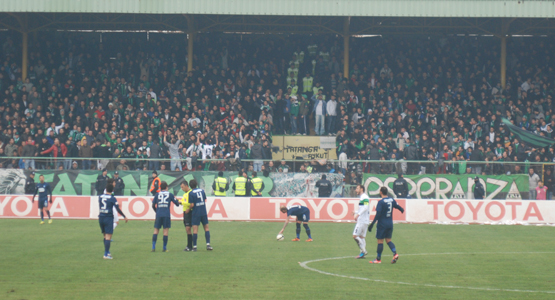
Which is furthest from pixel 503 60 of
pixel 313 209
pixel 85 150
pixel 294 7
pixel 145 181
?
pixel 85 150

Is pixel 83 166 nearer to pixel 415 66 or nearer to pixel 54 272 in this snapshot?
pixel 54 272

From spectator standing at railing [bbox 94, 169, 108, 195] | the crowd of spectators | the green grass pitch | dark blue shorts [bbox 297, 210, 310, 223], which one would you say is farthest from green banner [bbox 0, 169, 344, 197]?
dark blue shorts [bbox 297, 210, 310, 223]

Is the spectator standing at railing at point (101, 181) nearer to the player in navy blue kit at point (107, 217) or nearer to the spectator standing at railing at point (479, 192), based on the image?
the player in navy blue kit at point (107, 217)

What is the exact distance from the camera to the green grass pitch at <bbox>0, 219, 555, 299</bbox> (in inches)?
445

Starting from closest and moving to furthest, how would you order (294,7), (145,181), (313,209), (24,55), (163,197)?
(163,197) → (313,209) → (145,181) → (294,7) → (24,55)

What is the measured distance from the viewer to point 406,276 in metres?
13.2

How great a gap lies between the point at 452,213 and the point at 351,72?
1353 centimetres

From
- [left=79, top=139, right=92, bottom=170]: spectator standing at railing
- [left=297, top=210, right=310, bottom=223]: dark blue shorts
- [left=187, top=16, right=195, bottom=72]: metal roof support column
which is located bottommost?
[left=297, top=210, right=310, bottom=223]: dark blue shorts

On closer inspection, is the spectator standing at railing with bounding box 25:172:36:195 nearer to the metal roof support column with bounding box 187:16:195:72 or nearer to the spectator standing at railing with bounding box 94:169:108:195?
the spectator standing at railing with bounding box 94:169:108:195

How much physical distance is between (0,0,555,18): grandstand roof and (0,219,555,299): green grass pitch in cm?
1413

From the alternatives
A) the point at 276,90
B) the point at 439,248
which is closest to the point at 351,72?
the point at 276,90

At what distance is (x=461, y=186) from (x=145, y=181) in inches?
550

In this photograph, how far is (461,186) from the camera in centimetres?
2778

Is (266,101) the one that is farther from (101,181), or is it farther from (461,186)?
(461,186)
